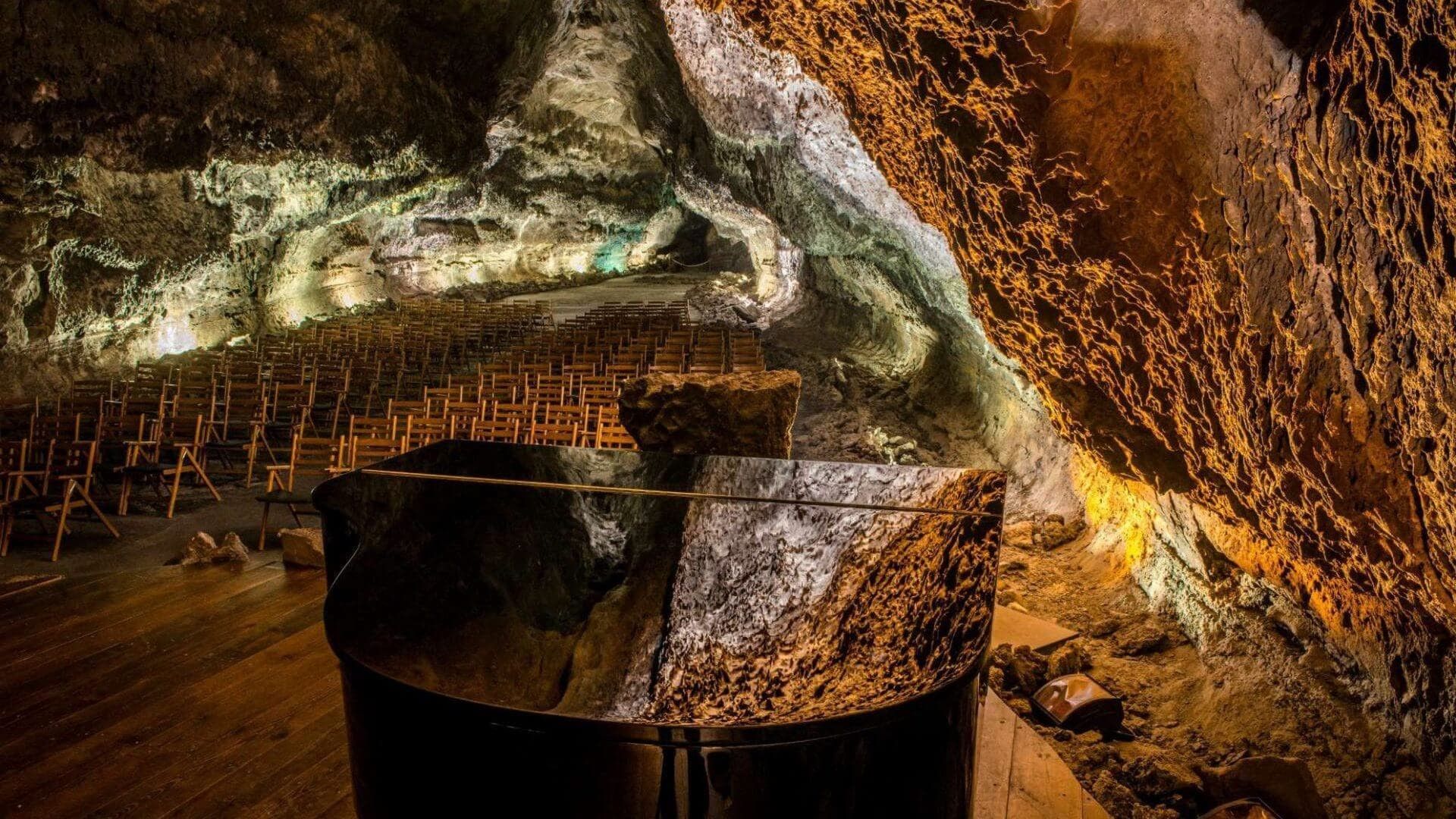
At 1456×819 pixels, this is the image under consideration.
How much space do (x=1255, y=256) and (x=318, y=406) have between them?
28.5 feet

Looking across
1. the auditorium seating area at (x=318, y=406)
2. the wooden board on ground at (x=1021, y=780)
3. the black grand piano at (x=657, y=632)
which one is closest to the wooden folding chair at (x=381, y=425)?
the auditorium seating area at (x=318, y=406)

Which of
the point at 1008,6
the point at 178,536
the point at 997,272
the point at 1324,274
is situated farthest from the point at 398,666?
the point at 178,536

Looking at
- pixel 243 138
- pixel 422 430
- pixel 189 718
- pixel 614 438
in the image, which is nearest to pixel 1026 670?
pixel 189 718

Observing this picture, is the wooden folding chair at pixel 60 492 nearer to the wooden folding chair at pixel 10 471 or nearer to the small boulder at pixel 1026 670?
the wooden folding chair at pixel 10 471

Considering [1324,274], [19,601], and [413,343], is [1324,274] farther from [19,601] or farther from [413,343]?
[413,343]

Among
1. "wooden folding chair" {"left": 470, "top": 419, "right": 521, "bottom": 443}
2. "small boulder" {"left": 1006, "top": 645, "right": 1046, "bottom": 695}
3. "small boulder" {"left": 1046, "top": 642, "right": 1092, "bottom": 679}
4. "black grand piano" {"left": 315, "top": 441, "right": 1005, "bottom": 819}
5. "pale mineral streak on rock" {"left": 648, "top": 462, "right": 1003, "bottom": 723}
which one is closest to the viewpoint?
"black grand piano" {"left": 315, "top": 441, "right": 1005, "bottom": 819}

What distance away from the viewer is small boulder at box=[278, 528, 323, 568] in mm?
4422

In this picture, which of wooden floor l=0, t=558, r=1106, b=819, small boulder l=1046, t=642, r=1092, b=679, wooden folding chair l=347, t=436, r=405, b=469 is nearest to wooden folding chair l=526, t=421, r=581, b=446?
wooden folding chair l=347, t=436, r=405, b=469

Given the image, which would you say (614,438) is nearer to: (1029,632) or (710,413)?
(710,413)

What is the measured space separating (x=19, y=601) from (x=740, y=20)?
21.8 ft

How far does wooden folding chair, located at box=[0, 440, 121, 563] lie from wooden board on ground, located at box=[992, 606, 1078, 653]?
6.01 meters

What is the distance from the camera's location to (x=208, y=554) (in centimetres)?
453

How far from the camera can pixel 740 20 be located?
22.7 feet

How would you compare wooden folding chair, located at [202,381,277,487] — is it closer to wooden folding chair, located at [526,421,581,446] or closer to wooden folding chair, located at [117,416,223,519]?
wooden folding chair, located at [117,416,223,519]
